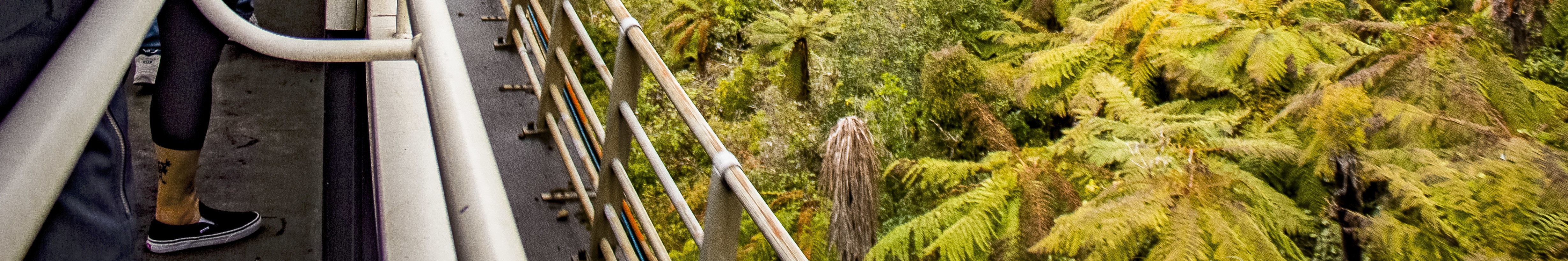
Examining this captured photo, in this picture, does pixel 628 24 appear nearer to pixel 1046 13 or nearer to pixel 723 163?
pixel 723 163

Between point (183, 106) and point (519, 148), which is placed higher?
point (183, 106)

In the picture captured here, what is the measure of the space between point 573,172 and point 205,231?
65 cm

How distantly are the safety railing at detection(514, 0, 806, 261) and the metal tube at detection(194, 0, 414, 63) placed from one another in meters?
0.45

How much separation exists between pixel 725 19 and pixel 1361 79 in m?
8.14

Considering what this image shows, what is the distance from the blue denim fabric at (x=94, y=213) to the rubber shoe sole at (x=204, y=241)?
3.14ft

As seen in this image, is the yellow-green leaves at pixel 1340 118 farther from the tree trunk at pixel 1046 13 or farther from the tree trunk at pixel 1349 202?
the tree trunk at pixel 1046 13

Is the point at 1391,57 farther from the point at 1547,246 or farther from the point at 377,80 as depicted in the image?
the point at 377,80

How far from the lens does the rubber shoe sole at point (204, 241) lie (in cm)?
135

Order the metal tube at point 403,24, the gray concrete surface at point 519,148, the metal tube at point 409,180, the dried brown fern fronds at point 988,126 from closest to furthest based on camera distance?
the metal tube at point 409,180, the metal tube at point 403,24, the gray concrete surface at point 519,148, the dried brown fern fronds at point 988,126

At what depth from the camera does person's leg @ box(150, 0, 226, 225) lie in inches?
51.5

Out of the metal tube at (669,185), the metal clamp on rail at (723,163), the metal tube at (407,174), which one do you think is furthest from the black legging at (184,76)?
the metal clamp on rail at (723,163)

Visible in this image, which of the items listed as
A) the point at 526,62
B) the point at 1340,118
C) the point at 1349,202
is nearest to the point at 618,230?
the point at 526,62

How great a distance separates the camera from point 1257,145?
4602 mm

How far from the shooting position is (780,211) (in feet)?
28.0
